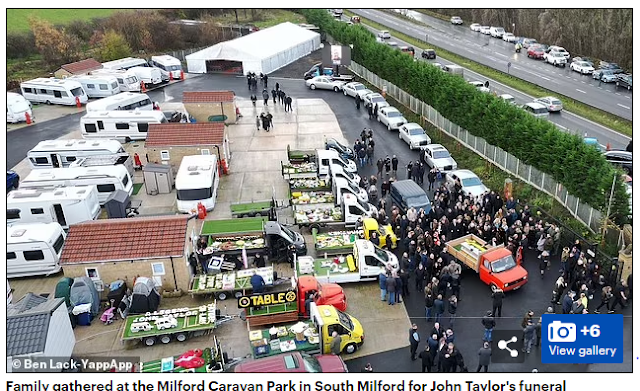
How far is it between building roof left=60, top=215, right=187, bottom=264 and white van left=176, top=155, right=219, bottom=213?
4.98m

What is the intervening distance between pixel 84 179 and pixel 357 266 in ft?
47.2

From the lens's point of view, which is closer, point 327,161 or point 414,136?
point 327,161

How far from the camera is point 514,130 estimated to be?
2662 centimetres

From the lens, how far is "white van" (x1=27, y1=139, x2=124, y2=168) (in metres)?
30.2

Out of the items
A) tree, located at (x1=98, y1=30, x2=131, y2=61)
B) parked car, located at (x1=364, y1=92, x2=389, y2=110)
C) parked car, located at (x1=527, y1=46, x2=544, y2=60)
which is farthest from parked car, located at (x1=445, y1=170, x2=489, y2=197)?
tree, located at (x1=98, y1=30, x2=131, y2=61)

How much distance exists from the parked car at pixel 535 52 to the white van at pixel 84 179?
142 feet

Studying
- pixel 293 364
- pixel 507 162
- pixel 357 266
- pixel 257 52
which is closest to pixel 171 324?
pixel 293 364

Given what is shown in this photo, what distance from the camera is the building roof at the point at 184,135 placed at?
98.4 ft

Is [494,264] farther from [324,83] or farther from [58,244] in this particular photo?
[324,83]

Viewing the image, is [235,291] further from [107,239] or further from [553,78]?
[553,78]

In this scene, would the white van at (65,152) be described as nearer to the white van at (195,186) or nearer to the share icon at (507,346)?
the white van at (195,186)

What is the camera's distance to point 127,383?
1474 centimetres

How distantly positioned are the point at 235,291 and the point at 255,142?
17.3 metres

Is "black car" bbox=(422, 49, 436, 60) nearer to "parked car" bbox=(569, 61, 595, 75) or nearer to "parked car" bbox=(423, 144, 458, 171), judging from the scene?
"parked car" bbox=(569, 61, 595, 75)
